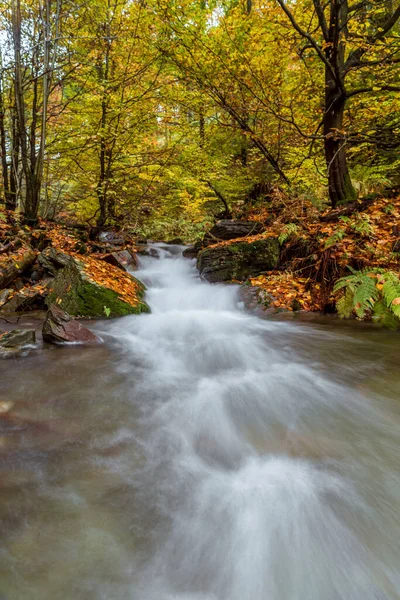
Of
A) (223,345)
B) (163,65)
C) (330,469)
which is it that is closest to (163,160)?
(163,65)

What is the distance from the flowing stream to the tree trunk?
3989mm

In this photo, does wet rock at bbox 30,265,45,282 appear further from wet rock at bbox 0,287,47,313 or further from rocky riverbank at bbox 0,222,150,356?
wet rock at bbox 0,287,47,313

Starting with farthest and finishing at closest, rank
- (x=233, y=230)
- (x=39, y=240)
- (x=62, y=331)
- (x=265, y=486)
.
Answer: (x=233, y=230) < (x=39, y=240) < (x=62, y=331) < (x=265, y=486)

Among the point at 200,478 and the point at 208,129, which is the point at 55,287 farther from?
the point at 208,129

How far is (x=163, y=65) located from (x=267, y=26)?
2.39m

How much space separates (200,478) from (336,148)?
662 centimetres

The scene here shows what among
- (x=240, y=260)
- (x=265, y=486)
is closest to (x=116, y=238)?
(x=240, y=260)

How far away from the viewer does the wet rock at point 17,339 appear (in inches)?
143

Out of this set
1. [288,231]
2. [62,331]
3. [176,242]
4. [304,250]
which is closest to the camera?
[62,331]

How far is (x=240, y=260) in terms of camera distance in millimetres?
7156

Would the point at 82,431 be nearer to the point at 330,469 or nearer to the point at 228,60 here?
the point at 330,469

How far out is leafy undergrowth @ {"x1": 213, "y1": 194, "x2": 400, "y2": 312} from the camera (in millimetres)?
4934

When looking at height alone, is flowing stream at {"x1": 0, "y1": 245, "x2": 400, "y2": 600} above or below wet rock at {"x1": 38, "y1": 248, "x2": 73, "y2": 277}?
below

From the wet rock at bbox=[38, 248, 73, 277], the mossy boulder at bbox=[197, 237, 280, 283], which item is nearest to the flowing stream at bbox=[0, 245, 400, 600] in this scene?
the wet rock at bbox=[38, 248, 73, 277]
